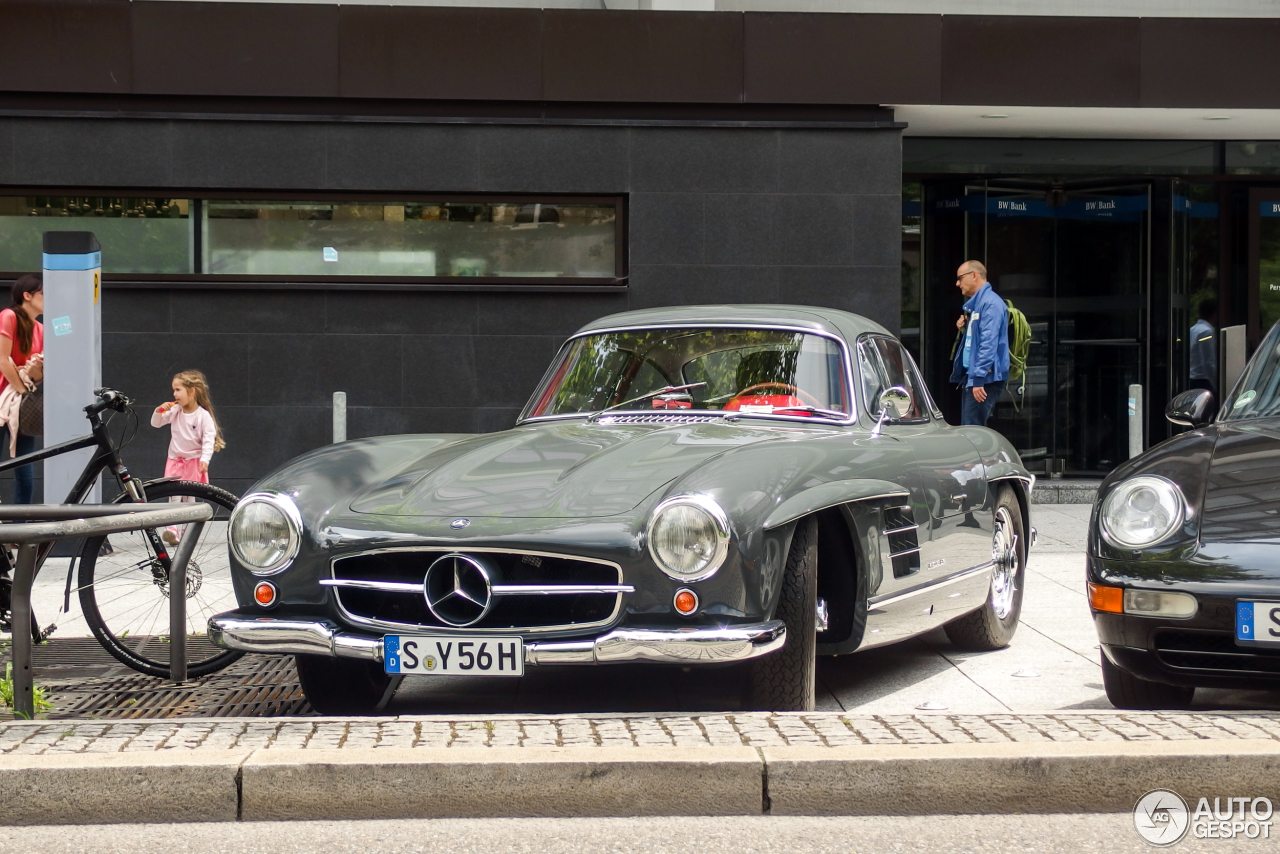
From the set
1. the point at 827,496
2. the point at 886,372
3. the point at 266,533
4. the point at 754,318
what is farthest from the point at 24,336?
the point at 827,496

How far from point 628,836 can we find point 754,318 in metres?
2.74

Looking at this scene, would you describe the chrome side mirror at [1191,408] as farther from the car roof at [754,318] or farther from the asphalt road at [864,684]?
the car roof at [754,318]

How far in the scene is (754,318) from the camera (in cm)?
592

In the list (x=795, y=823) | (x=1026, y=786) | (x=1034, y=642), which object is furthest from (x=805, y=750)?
(x=1034, y=642)

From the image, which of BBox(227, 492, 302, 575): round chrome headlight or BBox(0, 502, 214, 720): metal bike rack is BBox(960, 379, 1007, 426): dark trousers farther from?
BBox(227, 492, 302, 575): round chrome headlight

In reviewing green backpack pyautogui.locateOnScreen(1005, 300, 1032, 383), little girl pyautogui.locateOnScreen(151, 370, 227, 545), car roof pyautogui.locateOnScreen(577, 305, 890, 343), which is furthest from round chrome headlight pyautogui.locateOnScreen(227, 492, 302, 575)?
green backpack pyautogui.locateOnScreen(1005, 300, 1032, 383)

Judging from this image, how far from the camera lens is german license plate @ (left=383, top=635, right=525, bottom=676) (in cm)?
428

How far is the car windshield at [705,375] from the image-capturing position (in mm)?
5660

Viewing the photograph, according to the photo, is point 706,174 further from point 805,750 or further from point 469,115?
A: point 805,750

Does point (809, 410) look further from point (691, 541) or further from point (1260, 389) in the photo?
point (1260, 389)

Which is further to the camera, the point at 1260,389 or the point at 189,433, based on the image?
the point at 189,433

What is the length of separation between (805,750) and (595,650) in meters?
0.70

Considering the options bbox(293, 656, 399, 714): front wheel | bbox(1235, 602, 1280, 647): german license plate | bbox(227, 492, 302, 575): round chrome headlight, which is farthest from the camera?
bbox(293, 656, 399, 714): front wheel

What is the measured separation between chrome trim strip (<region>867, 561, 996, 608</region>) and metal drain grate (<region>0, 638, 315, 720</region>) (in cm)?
204
